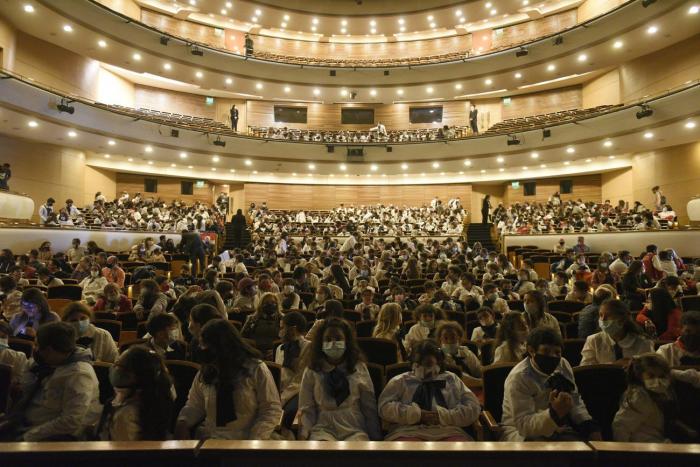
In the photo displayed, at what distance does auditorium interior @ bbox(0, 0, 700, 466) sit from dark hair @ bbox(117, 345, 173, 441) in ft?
0.05

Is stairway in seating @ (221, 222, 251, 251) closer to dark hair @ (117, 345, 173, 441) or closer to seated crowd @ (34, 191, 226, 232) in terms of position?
seated crowd @ (34, 191, 226, 232)

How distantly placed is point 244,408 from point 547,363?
5.57ft

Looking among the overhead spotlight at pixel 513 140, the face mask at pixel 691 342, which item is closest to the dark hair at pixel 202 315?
the face mask at pixel 691 342

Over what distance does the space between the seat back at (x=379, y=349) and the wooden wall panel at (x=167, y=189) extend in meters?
20.7

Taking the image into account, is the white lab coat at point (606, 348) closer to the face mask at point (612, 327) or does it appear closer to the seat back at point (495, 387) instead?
the face mask at point (612, 327)

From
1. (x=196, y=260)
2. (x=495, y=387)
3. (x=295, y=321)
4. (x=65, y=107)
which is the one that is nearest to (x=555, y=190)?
(x=196, y=260)

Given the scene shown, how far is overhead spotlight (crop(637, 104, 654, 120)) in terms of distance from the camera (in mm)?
14523

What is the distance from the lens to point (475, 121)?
74.9ft

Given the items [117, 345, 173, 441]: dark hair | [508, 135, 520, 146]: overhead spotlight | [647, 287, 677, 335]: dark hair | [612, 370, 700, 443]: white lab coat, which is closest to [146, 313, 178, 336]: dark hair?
[117, 345, 173, 441]: dark hair

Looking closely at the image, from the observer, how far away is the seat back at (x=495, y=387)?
9.87 ft

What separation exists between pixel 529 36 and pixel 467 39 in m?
3.22

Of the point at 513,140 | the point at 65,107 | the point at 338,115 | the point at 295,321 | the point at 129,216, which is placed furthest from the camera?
the point at 338,115

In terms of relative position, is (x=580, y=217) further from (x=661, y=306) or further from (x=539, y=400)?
(x=539, y=400)

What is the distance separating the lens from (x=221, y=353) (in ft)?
8.27
